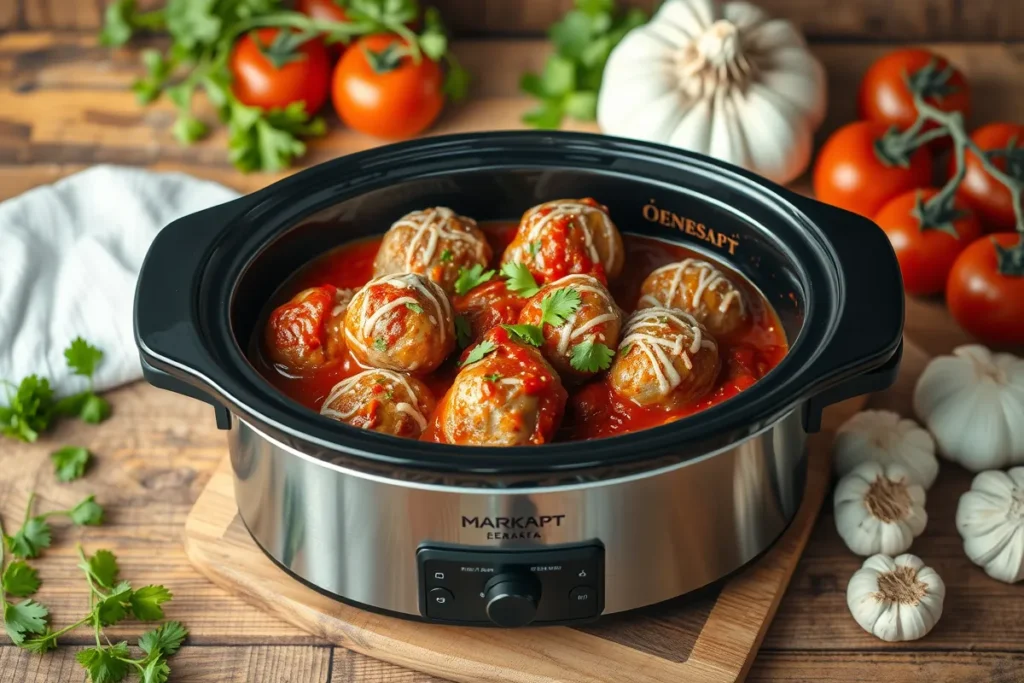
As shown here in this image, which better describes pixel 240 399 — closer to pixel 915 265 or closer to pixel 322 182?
pixel 322 182

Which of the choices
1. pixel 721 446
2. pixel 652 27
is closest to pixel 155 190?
pixel 652 27

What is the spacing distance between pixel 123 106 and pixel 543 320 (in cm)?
220

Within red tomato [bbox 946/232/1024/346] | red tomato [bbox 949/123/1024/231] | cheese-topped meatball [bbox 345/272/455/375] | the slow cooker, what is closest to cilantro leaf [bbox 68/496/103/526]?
the slow cooker

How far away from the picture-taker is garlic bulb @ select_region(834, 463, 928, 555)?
8.48 ft

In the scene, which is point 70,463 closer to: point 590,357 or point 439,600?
point 439,600

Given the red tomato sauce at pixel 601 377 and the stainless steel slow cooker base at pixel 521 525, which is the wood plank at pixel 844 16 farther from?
the stainless steel slow cooker base at pixel 521 525

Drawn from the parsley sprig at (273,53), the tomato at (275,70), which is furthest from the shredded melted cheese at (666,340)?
the tomato at (275,70)

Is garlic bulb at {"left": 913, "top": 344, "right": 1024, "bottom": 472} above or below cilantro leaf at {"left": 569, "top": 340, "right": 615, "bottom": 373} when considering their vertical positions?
below

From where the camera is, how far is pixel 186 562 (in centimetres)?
267

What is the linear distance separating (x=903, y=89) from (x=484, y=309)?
1.75 meters

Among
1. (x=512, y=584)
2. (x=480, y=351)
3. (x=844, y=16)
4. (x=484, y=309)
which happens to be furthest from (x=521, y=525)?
(x=844, y=16)

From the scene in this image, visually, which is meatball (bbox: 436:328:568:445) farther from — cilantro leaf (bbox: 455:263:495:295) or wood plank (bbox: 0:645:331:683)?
wood plank (bbox: 0:645:331:683)

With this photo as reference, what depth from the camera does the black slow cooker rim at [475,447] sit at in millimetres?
1994

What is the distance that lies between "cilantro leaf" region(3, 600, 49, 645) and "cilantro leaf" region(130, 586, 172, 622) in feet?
0.60
